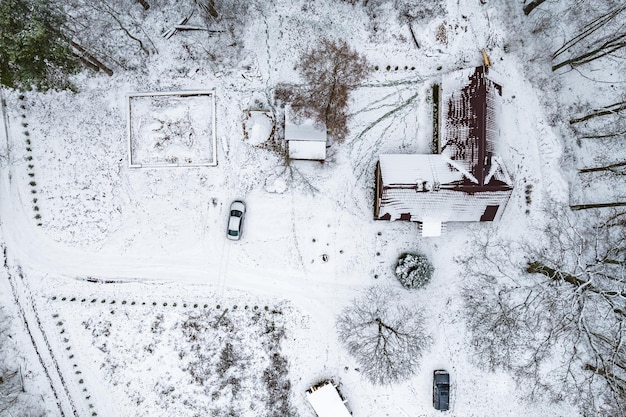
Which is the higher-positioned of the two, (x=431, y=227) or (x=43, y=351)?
(x=431, y=227)

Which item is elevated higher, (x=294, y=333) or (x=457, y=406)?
(x=294, y=333)

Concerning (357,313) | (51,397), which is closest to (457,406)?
(357,313)

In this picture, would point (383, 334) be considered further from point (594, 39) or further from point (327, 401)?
point (594, 39)

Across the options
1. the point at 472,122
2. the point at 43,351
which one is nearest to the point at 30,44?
the point at 43,351

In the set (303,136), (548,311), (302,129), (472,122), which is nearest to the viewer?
(472,122)

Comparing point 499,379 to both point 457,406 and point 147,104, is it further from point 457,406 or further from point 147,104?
point 147,104
